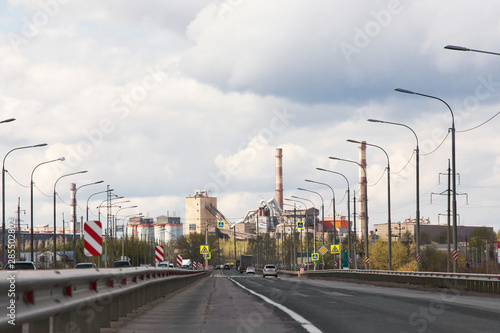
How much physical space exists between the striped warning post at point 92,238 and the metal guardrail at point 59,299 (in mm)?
4210

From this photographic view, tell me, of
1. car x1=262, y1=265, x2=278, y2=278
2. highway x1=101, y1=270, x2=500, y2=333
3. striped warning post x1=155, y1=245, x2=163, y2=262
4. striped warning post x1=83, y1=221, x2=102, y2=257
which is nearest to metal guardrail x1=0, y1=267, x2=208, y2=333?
highway x1=101, y1=270, x2=500, y2=333

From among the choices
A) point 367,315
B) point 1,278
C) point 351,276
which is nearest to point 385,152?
point 351,276

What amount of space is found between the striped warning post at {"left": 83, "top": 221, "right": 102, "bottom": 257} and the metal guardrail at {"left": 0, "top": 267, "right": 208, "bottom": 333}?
421 centimetres

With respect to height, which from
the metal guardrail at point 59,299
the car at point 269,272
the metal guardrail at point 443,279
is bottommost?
the car at point 269,272

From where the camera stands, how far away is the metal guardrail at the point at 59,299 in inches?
215

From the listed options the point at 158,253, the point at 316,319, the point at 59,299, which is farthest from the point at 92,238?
the point at 158,253

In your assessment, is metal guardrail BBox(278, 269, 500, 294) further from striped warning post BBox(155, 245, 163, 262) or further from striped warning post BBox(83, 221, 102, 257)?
striped warning post BBox(83, 221, 102, 257)

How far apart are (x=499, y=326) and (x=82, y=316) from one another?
633cm

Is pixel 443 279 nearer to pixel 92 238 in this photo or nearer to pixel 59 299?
pixel 92 238

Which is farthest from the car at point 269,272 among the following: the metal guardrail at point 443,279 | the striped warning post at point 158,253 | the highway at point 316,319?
the highway at point 316,319

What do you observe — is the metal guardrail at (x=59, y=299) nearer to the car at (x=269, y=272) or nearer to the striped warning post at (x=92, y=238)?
the striped warning post at (x=92, y=238)

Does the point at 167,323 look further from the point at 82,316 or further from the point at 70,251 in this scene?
the point at 70,251

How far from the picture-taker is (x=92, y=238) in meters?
17.3

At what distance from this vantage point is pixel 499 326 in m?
11.1
